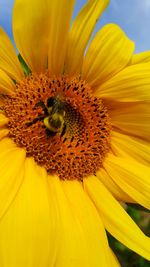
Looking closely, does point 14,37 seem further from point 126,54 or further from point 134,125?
point 134,125

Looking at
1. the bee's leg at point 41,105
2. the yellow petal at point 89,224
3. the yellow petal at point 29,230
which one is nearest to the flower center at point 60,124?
the bee's leg at point 41,105

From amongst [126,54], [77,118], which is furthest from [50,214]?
[126,54]

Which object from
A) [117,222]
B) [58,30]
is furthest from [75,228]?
[58,30]

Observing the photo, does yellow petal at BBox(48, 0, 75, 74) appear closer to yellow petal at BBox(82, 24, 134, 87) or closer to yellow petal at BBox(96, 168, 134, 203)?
yellow petal at BBox(82, 24, 134, 87)

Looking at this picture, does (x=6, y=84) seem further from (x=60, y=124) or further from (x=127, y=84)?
(x=127, y=84)

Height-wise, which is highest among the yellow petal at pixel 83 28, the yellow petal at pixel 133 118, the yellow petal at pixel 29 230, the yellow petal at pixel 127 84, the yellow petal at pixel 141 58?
the yellow petal at pixel 83 28

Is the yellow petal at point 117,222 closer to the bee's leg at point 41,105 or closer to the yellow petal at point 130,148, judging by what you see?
the yellow petal at point 130,148
